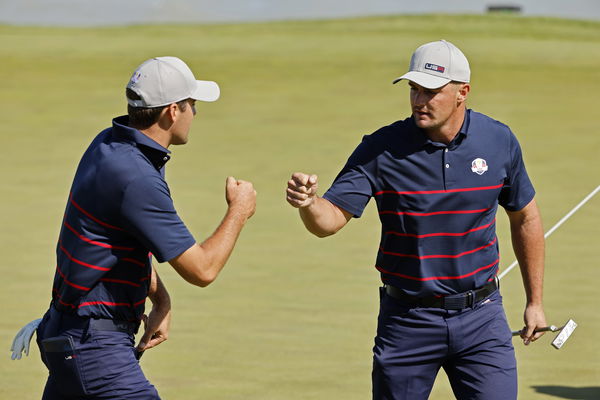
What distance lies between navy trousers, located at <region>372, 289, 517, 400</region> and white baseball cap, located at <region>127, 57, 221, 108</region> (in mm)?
1462

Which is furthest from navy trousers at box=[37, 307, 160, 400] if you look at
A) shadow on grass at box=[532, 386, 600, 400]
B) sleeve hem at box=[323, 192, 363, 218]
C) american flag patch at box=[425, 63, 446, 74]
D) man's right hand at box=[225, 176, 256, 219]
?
shadow on grass at box=[532, 386, 600, 400]

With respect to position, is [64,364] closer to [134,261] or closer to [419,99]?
[134,261]

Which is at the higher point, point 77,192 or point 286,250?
point 77,192

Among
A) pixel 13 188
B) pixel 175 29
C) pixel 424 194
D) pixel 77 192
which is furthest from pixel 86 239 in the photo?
pixel 175 29

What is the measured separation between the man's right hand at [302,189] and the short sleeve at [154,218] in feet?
2.18

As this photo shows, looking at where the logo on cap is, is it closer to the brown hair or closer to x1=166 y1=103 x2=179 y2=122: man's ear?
the brown hair

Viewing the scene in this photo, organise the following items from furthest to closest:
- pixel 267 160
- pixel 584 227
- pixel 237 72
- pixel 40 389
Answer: pixel 237 72
pixel 267 160
pixel 584 227
pixel 40 389

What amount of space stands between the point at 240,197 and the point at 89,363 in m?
0.88

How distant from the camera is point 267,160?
23.8m

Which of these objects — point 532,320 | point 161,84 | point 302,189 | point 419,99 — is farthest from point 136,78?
A: point 532,320

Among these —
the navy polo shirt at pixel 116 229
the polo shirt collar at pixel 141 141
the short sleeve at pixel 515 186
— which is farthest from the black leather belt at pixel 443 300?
the polo shirt collar at pixel 141 141

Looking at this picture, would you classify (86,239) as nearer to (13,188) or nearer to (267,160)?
(13,188)

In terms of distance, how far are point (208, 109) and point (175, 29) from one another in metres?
27.2

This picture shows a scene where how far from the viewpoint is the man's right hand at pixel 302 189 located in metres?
5.41
